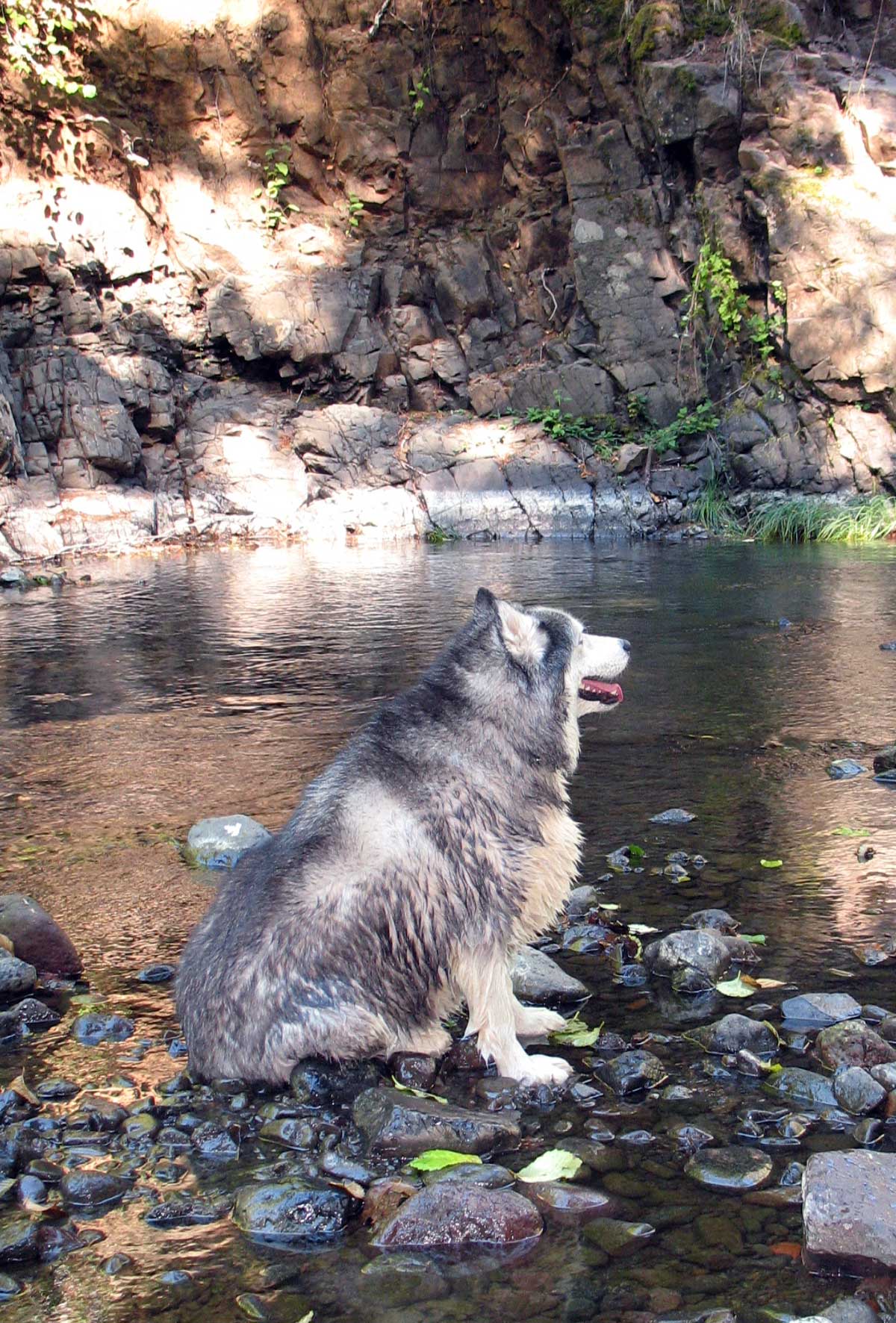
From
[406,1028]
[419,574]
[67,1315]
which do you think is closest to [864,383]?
[419,574]

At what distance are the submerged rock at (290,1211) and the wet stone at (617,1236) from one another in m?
0.74

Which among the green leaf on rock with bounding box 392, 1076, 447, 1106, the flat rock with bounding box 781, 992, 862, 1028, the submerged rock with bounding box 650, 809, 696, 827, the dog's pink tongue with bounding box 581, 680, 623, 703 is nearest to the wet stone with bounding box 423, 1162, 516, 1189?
the green leaf on rock with bounding box 392, 1076, 447, 1106

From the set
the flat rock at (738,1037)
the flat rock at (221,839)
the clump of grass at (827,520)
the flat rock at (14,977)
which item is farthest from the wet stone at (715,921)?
the clump of grass at (827,520)

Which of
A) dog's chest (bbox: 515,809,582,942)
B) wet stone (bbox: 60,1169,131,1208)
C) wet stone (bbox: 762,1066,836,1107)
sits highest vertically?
dog's chest (bbox: 515,809,582,942)

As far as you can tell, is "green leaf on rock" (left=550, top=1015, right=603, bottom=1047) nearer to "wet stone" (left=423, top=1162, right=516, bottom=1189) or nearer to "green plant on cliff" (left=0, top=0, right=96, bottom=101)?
"wet stone" (left=423, top=1162, right=516, bottom=1189)

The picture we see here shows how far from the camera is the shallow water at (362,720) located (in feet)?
10.2

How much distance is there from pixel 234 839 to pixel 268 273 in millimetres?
31044

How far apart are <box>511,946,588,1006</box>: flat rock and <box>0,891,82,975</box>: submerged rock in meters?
2.08

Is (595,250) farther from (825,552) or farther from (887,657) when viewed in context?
(887,657)

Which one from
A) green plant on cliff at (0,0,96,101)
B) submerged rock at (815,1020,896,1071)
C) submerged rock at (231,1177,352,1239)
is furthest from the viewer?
green plant on cliff at (0,0,96,101)

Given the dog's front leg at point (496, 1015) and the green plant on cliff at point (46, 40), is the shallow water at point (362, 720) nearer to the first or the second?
the dog's front leg at point (496, 1015)

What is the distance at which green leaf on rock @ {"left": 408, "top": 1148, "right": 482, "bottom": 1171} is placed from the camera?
3.60 metres

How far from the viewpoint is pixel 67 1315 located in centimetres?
300

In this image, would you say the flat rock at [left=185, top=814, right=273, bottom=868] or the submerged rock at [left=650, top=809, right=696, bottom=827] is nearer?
the flat rock at [left=185, top=814, right=273, bottom=868]
